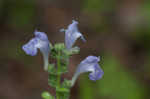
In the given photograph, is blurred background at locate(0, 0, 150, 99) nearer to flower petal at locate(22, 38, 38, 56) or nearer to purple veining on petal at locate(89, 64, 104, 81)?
purple veining on petal at locate(89, 64, 104, 81)

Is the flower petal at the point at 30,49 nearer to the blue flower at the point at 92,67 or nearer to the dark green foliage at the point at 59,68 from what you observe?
the dark green foliage at the point at 59,68

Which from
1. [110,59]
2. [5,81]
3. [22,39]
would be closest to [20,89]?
[5,81]

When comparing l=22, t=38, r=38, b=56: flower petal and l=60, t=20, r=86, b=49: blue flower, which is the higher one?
l=60, t=20, r=86, b=49: blue flower

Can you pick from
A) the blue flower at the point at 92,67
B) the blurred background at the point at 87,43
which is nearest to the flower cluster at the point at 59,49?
the blue flower at the point at 92,67

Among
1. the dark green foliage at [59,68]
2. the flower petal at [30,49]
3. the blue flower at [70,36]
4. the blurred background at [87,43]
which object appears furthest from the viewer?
the blurred background at [87,43]

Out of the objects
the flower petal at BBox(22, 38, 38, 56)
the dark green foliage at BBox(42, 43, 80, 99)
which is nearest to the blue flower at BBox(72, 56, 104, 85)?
the dark green foliage at BBox(42, 43, 80, 99)

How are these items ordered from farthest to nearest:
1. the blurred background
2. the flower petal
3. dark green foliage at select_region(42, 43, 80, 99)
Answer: the blurred background, dark green foliage at select_region(42, 43, 80, 99), the flower petal

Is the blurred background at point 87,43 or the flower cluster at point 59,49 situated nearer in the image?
the flower cluster at point 59,49

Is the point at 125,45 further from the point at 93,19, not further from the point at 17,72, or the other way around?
the point at 17,72

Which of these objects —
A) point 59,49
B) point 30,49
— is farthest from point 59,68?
point 30,49
